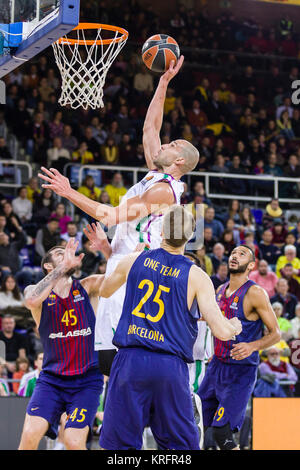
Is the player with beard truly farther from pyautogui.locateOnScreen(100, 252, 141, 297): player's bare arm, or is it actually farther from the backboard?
the backboard

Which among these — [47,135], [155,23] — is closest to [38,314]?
[47,135]

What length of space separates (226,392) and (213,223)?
7092mm

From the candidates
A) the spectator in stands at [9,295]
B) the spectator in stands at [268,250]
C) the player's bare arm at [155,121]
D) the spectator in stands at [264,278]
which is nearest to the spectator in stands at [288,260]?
the spectator in stands at [268,250]

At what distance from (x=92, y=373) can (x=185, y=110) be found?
12.0 m

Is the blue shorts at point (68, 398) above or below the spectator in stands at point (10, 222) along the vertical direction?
below

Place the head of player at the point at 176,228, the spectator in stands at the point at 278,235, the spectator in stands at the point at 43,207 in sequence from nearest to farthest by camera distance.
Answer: the head of player at the point at 176,228, the spectator in stands at the point at 43,207, the spectator in stands at the point at 278,235

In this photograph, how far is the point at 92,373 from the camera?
680 cm

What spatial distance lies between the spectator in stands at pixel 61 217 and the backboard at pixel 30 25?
270 inches

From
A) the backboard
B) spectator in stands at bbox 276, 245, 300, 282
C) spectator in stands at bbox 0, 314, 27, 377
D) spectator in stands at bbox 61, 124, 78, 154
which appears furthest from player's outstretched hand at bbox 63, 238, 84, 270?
spectator in stands at bbox 61, 124, 78, 154

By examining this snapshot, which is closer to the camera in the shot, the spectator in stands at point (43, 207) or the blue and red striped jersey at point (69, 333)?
the blue and red striped jersey at point (69, 333)

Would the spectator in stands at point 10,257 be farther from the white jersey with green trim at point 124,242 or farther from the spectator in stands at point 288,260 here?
the white jersey with green trim at point 124,242

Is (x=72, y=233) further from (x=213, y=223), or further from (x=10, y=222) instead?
(x=213, y=223)

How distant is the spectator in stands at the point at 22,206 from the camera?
43.7 ft
